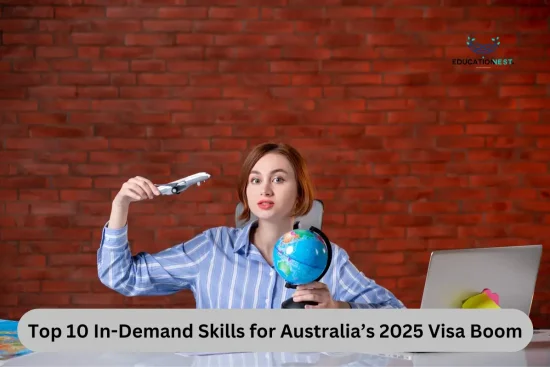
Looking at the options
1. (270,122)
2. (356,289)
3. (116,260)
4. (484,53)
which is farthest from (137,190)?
(484,53)

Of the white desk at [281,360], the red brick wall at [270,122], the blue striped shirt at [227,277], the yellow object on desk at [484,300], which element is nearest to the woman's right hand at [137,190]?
the blue striped shirt at [227,277]

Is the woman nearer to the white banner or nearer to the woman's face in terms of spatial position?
the woman's face

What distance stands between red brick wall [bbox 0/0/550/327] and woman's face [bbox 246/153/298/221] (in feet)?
5.32

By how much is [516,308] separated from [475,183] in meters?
1.86

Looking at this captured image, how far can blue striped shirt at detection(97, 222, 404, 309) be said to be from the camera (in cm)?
220

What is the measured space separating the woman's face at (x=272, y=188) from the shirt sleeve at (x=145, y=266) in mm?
279

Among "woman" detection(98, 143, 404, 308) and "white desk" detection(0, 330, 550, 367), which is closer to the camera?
"white desk" detection(0, 330, 550, 367)

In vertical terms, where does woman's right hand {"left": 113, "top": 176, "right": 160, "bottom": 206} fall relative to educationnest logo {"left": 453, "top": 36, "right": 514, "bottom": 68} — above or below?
below

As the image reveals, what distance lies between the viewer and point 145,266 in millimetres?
2219

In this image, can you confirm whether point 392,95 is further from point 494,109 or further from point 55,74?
point 55,74

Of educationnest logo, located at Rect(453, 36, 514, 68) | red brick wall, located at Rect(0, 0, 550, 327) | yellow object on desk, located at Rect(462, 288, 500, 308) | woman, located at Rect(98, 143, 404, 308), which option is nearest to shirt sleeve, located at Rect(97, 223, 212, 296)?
woman, located at Rect(98, 143, 404, 308)

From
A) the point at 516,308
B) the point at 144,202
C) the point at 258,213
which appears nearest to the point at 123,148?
the point at 144,202

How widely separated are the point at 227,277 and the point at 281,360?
1.63 feet

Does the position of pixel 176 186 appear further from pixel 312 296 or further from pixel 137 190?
pixel 312 296
